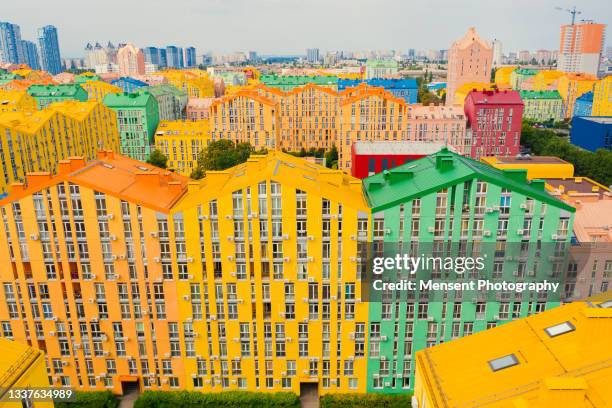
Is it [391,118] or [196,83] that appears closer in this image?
[391,118]

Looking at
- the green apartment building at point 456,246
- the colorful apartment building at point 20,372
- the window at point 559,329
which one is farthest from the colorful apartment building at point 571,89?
the colorful apartment building at point 20,372

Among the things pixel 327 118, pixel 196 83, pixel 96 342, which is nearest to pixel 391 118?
pixel 327 118

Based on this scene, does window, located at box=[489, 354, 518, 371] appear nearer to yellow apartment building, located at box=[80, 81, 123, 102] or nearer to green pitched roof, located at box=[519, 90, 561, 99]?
yellow apartment building, located at box=[80, 81, 123, 102]

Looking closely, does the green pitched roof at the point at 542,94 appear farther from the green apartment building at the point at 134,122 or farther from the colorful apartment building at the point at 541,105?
the green apartment building at the point at 134,122

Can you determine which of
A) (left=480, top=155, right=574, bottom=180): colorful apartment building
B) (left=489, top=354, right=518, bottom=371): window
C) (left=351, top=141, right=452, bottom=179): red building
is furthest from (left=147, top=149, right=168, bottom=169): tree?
(left=489, top=354, right=518, bottom=371): window

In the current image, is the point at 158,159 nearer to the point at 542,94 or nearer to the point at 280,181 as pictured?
the point at 280,181

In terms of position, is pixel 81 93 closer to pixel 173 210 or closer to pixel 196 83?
pixel 196 83
